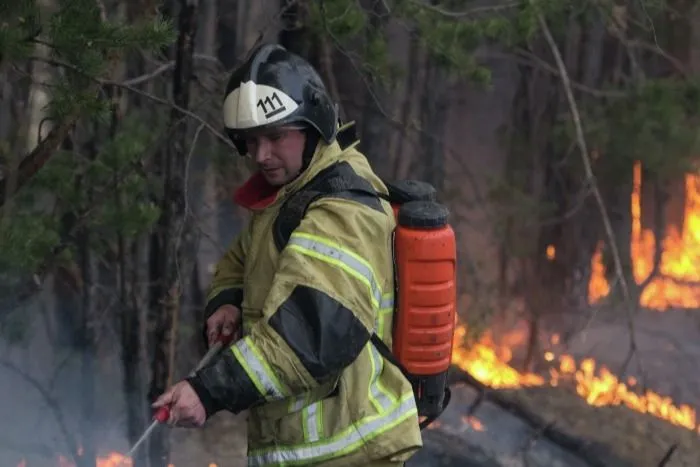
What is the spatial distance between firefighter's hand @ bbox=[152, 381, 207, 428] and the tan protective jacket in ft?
0.08

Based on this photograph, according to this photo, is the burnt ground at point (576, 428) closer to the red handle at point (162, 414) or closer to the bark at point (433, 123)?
the bark at point (433, 123)

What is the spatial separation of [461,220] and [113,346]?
2.97m

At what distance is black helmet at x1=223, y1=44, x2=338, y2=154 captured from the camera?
7.73ft

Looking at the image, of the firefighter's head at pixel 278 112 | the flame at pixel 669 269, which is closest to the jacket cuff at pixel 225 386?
the firefighter's head at pixel 278 112

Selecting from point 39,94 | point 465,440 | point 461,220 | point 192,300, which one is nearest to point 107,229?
point 39,94

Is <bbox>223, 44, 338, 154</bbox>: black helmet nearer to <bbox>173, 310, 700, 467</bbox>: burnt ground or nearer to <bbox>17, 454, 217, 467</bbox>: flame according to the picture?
<bbox>17, 454, 217, 467</bbox>: flame

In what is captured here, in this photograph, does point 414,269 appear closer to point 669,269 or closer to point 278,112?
point 278,112

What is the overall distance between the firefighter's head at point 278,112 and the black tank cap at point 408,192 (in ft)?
0.94

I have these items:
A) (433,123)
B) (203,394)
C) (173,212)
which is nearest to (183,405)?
(203,394)

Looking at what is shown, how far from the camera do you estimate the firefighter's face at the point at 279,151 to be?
7.93 feet

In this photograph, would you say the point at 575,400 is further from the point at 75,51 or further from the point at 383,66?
the point at 75,51

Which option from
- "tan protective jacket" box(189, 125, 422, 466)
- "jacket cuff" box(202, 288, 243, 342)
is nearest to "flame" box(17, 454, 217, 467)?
"jacket cuff" box(202, 288, 243, 342)

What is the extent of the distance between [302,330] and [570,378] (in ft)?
17.6

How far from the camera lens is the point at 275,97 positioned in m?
2.36
